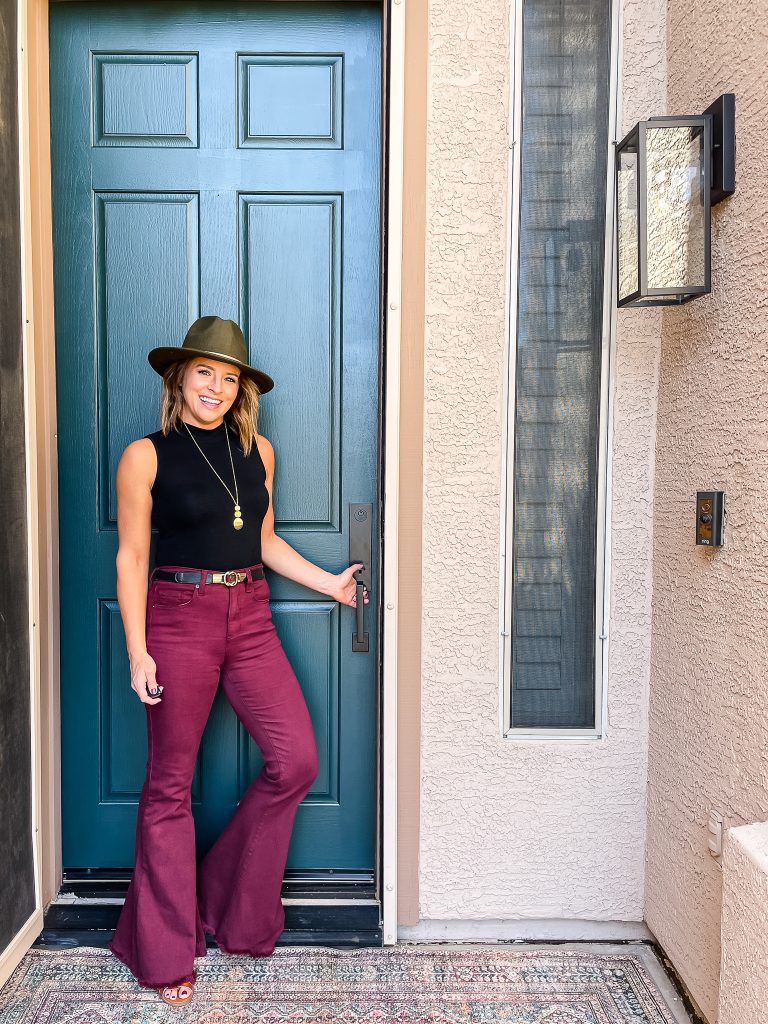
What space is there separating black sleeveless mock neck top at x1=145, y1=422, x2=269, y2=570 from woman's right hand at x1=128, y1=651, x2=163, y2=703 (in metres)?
0.28

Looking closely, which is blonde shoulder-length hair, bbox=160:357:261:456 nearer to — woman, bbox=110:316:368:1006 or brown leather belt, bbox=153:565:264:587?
woman, bbox=110:316:368:1006

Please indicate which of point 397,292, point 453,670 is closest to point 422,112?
point 397,292

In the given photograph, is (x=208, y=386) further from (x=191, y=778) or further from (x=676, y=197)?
(x=676, y=197)

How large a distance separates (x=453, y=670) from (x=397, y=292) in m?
1.17

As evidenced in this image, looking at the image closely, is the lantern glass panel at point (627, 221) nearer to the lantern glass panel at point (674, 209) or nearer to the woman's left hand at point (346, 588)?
the lantern glass panel at point (674, 209)

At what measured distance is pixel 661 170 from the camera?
1.82 m

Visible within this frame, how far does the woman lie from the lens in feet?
6.50

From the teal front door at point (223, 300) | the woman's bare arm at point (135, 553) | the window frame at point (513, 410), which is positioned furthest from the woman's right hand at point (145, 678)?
the window frame at point (513, 410)

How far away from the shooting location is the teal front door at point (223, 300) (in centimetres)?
223

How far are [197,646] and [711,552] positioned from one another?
4.73 ft

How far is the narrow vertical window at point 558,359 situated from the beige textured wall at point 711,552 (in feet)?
0.70

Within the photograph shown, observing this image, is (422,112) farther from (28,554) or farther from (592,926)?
(592,926)

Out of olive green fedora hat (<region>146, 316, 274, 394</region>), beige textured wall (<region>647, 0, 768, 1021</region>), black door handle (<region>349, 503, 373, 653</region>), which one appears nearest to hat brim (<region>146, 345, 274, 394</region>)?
olive green fedora hat (<region>146, 316, 274, 394</region>)

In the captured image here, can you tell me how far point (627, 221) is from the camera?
76.3 inches
